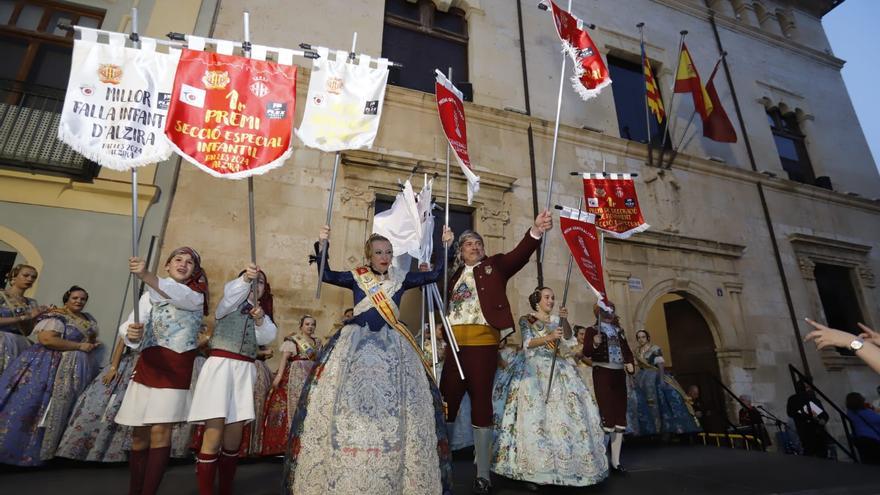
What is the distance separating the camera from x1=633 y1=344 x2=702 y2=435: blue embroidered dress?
7.16m

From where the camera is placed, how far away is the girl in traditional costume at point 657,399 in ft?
23.5

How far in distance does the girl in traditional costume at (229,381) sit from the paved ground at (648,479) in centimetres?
69

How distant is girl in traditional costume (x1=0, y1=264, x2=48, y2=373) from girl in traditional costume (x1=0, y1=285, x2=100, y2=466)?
132 millimetres

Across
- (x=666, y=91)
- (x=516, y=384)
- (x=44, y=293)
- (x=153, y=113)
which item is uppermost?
(x=666, y=91)

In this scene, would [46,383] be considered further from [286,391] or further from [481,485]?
[481,485]

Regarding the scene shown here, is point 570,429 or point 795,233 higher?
point 795,233

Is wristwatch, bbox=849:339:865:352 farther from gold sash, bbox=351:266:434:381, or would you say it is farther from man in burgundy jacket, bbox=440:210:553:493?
gold sash, bbox=351:266:434:381

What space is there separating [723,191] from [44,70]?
13.3 m

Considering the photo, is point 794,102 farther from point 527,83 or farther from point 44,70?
point 44,70

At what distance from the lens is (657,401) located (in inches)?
288

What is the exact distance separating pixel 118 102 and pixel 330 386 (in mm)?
2382

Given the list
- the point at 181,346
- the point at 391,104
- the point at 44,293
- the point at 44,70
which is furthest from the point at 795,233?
the point at 44,70

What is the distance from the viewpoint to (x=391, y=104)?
313 inches

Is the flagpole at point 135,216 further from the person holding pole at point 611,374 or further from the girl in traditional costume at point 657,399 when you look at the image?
the girl in traditional costume at point 657,399
